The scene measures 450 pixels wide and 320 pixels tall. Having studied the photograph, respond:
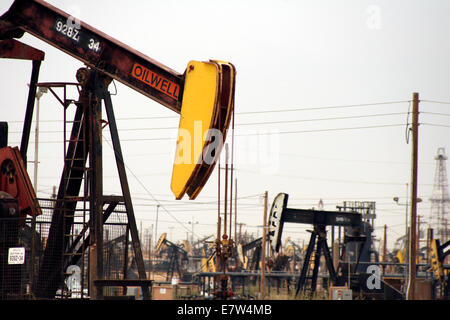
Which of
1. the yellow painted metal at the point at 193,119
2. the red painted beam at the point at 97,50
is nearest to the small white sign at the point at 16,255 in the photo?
the yellow painted metal at the point at 193,119

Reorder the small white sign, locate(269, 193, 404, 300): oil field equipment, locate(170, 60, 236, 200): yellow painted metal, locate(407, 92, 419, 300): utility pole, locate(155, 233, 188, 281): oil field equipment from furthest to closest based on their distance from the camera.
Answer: locate(155, 233, 188, 281): oil field equipment, locate(269, 193, 404, 300): oil field equipment, locate(407, 92, 419, 300): utility pole, the small white sign, locate(170, 60, 236, 200): yellow painted metal

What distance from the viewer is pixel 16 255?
10.9 meters

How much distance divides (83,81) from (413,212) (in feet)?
34.9

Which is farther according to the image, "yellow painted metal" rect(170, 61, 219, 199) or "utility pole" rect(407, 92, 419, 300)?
"utility pole" rect(407, 92, 419, 300)

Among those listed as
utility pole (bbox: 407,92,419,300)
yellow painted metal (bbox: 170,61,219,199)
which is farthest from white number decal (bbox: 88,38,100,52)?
utility pole (bbox: 407,92,419,300)

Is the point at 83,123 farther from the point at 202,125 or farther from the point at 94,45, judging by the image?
the point at 202,125

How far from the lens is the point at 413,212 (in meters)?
18.2

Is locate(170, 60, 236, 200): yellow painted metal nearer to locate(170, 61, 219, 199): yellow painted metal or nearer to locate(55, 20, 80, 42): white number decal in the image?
locate(170, 61, 219, 199): yellow painted metal

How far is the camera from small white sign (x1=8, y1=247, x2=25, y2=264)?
10821 millimetres

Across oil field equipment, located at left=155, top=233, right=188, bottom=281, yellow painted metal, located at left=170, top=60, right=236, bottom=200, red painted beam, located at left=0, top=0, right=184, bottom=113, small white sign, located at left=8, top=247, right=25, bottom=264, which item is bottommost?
oil field equipment, located at left=155, top=233, right=188, bottom=281

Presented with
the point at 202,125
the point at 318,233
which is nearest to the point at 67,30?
the point at 202,125

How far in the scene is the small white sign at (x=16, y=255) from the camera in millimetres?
10821
